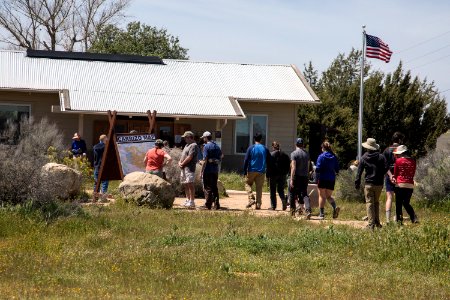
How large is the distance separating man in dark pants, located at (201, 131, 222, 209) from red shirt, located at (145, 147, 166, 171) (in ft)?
3.73

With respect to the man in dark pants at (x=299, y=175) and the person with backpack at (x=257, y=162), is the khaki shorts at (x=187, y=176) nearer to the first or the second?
the person with backpack at (x=257, y=162)

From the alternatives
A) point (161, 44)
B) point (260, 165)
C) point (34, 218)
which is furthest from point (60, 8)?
point (34, 218)

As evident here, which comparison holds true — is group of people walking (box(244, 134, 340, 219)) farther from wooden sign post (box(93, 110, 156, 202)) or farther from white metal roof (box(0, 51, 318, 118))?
white metal roof (box(0, 51, 318, 118))

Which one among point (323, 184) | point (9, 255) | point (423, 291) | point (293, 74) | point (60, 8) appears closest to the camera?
point (423, 291)

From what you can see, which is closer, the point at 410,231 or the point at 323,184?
the point at 410,231

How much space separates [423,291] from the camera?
10656mm

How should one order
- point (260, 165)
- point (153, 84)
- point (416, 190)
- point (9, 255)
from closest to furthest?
point (9, 255) → point (260, 165) → point (416, 190) → point (153, 84)

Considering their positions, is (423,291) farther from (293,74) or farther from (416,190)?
(293,74)

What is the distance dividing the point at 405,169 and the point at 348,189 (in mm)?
6770

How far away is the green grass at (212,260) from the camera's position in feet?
34.1

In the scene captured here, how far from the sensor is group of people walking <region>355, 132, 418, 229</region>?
54.2 feet

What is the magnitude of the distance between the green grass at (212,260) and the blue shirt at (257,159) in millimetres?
4406

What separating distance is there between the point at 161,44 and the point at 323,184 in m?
41.5

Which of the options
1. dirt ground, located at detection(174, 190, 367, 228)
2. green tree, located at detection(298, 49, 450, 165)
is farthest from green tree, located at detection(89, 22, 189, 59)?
dirt ground, located at detection(174, 190, 367, 228)
